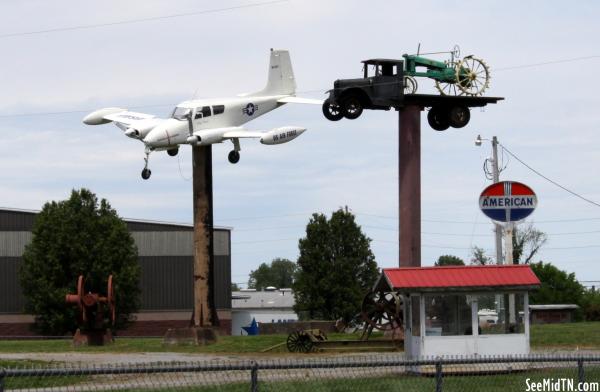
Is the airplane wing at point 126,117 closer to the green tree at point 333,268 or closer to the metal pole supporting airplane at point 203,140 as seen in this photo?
the metal pole supporting airplane at point 203,140

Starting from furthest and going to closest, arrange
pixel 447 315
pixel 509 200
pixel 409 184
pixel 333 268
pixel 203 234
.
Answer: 1. pixel 333 268
2. pixel 203 234
3. pixel 409 184
4. pixel 447 315
5. pixel 509 200

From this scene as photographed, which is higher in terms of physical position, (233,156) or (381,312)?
(233,156)

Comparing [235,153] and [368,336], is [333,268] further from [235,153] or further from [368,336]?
[368,336]

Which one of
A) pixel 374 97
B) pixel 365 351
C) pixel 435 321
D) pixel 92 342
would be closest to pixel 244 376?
pixel 435 321

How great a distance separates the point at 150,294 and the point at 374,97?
49.4 m

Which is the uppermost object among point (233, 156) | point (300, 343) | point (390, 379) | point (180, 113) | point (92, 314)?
point (180, 113)

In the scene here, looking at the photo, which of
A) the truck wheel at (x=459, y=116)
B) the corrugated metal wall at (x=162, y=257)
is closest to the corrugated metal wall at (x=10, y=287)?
the corrugated metal wall at (x=162, y=257)

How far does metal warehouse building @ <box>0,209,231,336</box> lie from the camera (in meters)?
83.5

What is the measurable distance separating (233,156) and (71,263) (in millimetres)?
28679

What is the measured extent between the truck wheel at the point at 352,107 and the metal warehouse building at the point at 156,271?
153 ft

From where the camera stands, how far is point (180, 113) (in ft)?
145

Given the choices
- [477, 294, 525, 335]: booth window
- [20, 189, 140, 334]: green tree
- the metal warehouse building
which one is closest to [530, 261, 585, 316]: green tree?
the metal warehouse building

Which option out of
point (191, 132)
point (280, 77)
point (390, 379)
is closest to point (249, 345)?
point (191, 132)

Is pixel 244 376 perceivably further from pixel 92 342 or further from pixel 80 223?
pixel 80 223
